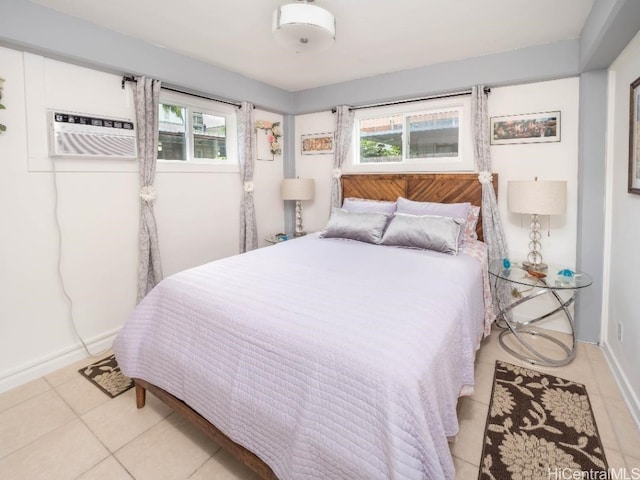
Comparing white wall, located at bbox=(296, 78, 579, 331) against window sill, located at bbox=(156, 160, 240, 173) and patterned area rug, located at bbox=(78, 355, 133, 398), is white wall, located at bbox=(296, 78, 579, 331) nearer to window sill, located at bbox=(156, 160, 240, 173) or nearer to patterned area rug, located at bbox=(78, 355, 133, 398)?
window sill, located at bbox=(156, 160, 240, 173)

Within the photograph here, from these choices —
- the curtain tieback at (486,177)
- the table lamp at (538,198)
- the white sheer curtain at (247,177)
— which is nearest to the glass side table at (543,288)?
the table lamp at (538,198)

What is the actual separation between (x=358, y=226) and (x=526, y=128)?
5.49 ft

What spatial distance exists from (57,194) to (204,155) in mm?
1437

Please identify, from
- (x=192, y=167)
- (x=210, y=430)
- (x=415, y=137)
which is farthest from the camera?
(x=415, y=137)

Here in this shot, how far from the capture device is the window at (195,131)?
322cm

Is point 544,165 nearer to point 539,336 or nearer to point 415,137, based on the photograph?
point 415,137

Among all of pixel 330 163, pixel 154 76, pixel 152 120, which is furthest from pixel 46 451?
pixel 330 163

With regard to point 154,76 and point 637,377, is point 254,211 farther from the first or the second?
point 637,377

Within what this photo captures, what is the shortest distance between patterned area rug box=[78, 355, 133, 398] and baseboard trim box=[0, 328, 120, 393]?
168mm

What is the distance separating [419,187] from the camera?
3510 millimetres

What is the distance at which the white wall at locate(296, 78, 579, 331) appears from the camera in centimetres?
284

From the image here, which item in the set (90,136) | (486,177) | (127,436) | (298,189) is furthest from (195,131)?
(486,177)

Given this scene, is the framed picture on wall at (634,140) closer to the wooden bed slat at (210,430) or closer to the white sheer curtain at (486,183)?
the white sheer curtain at (486,183)

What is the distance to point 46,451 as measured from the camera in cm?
174
